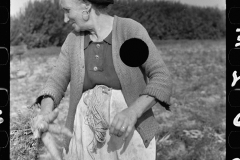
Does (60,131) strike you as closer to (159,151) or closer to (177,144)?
(159,151)

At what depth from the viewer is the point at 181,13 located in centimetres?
535

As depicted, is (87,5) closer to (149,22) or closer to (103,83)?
(103,83)

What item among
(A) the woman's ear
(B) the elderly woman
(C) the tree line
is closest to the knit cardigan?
(B) the elderly woman

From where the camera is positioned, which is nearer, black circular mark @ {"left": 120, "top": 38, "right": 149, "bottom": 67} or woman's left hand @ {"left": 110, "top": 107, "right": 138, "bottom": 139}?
woman's left hand @ {"left": 110, "top": 107, "right": 138, "bottom": 139}

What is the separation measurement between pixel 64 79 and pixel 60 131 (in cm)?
23

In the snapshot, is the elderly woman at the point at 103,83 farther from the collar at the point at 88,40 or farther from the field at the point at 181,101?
the field at the point at 181,101

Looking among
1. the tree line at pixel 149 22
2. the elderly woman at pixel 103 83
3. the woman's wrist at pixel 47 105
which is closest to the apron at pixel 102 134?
the elderly woman at pixel 103 83

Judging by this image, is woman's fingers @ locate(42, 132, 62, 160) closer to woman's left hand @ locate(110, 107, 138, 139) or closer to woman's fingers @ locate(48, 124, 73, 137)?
woman's fingers @ locate(48, 124, 73, 137)

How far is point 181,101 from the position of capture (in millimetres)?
4031

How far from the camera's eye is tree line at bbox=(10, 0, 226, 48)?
4.71 metres

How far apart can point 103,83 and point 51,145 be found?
0.85 ft

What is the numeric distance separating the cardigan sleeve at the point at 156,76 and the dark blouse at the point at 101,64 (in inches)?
3.8

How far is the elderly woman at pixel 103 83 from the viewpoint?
41.9 inches

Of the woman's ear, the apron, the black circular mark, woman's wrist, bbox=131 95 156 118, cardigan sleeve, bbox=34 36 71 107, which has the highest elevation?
the woman's ear
